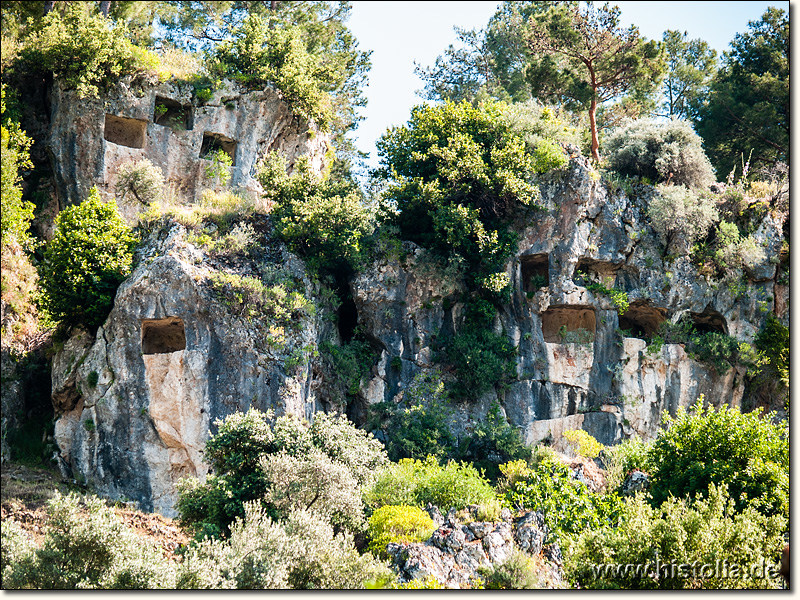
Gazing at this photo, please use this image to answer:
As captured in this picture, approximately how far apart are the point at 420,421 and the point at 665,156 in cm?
1314

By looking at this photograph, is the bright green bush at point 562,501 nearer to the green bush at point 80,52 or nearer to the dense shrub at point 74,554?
the dense shrub at point 74,554

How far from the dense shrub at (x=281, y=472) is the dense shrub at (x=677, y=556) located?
5305 millimetres

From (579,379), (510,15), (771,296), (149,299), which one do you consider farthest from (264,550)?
(510,15)

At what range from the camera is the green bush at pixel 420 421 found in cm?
2438

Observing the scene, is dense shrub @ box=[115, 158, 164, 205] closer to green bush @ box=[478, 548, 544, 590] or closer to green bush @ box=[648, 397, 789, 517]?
green bush @ box=[478, 548, 544, 590]

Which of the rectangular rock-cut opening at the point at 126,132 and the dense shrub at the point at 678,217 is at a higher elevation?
the rectangular rock-cut opening at the point at 126,132

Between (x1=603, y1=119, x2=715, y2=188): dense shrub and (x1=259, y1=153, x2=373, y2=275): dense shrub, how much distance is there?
10030mm

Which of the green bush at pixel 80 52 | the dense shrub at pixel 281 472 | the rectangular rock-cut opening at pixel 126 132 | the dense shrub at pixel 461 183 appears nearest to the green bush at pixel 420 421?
the dense shrub at pixel 281 472

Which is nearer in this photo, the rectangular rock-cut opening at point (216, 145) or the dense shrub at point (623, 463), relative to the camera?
the dense shrub at point (623, 463)

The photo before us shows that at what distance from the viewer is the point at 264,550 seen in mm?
15727

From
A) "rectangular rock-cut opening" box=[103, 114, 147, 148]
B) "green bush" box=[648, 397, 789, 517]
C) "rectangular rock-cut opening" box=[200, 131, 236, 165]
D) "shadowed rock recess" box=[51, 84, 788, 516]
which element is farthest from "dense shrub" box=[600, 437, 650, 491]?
"rectangular rock-cut opening" box=[103, 114, 147, 148]

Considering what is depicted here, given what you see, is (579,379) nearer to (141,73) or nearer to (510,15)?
(141,73)

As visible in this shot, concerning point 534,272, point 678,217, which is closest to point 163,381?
point 534,272

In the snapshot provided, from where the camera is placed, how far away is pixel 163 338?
24.8 meters
